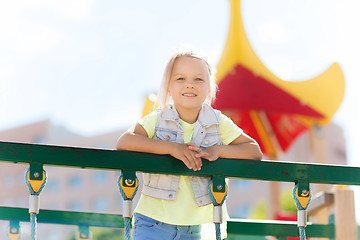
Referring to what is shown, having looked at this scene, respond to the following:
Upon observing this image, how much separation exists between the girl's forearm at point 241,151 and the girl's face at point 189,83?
287mm

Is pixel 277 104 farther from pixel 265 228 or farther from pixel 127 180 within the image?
pixel 127 180

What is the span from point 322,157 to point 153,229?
6.14 m

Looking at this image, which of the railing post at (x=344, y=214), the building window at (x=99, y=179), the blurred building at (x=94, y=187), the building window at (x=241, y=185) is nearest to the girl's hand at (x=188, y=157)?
the railing post at (x=344, y=214)

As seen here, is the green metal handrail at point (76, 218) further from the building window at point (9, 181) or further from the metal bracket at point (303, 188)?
Answer: the building window at point (9, 181)

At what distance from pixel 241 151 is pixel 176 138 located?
289 mm

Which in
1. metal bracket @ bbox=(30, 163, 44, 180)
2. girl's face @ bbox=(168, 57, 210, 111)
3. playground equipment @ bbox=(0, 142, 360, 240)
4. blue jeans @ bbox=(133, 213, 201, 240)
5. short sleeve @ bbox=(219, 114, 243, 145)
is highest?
girl's face @ bbox=(168, 57, 210, 111)

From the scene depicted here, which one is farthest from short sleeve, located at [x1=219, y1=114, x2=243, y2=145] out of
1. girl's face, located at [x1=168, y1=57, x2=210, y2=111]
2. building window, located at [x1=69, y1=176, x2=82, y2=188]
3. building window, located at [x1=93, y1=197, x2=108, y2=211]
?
building window, located at [x1=69, y1=176, x2=82, y2=188]

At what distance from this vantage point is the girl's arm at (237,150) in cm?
238

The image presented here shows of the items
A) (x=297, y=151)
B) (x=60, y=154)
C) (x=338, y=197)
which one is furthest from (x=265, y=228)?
(x=297, y=151)

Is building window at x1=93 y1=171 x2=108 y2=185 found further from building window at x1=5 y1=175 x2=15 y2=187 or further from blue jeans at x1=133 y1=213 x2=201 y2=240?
blue jeans at x1=133 y1=213 x2=201 y2=240

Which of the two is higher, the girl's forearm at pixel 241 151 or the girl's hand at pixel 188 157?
the girl's forearm at pixel 241 151

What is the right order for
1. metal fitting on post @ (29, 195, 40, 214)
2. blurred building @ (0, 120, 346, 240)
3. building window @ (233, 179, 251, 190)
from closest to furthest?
1. metal fitting on post @ (29, 195, 40, 214)
2. blurred building @ (0, 120, 346, 240)
3. building window @ (233, 179, 251, 190)

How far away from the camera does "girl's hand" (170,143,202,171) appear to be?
2191 millimetres

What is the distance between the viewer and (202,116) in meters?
2.73
